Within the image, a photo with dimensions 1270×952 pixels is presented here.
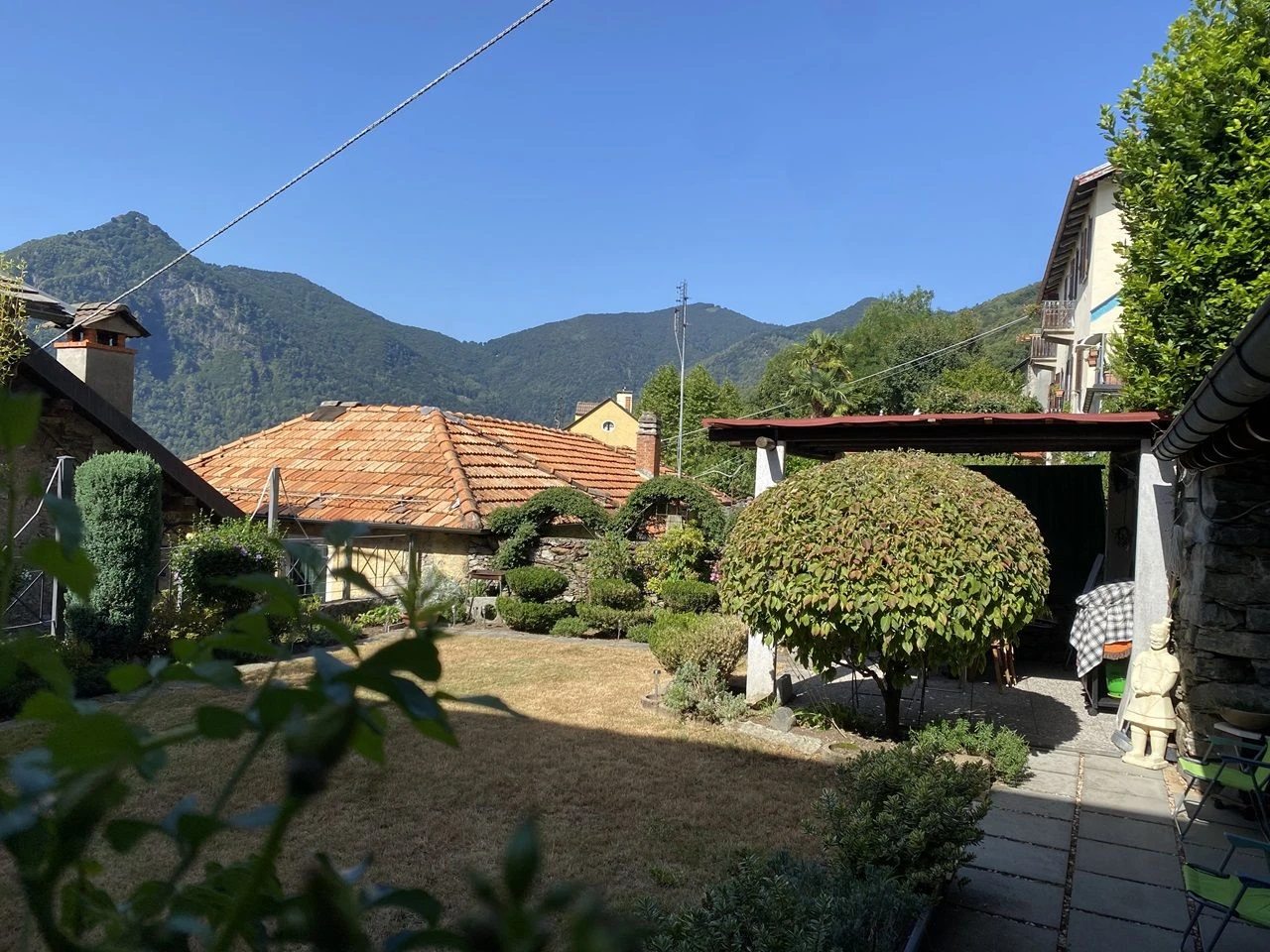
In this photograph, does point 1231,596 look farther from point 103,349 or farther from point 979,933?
point 103,349

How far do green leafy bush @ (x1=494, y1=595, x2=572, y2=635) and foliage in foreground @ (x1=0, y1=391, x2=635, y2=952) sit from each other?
490 inches

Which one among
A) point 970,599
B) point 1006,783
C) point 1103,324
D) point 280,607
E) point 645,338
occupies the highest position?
point 645,338

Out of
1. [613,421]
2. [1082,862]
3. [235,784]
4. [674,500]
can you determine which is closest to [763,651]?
[1082,862]

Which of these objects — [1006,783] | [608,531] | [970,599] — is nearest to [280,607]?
[970,599]

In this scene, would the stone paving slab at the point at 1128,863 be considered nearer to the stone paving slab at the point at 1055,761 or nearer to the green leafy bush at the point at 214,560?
the stone paving slab at the point at 1055,761

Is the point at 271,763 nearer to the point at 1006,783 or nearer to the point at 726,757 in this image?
the point at 726,757

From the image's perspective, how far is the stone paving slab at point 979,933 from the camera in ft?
13.3

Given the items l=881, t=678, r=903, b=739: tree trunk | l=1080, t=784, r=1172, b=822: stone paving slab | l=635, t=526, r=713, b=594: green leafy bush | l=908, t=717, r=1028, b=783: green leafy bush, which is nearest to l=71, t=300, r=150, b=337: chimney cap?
l=635, t=526, r=713, b=594: green leafy bush

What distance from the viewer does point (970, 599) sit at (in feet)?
21.0

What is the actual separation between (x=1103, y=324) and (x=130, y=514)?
21260mm

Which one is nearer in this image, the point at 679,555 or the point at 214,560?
the point at 214,560

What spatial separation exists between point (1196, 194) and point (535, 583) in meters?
9.41

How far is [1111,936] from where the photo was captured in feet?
13.7

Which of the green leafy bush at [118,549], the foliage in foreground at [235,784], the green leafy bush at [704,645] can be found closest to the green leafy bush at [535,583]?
the green leafy bush at [704,645]
